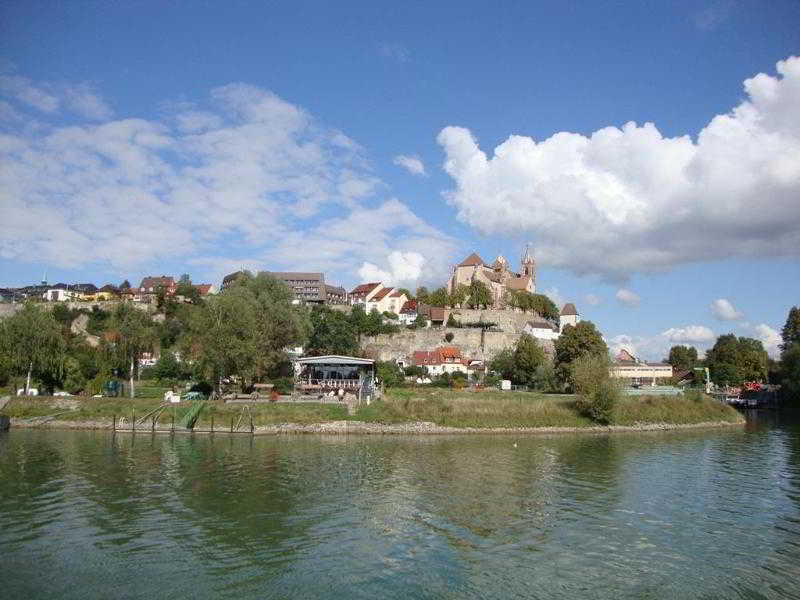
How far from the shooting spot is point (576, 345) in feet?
192

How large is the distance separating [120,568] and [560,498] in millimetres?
15223

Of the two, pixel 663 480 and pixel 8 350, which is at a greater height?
pixel 8 350

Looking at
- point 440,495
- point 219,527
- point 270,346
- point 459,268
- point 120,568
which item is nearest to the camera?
point 120,568

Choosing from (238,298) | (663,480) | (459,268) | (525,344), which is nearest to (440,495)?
(663,480)

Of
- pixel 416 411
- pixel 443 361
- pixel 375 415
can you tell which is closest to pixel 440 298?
pixel 443 361

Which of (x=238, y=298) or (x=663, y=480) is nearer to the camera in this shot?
(x=663, y=480)

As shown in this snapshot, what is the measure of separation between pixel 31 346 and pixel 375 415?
2857 centimetres

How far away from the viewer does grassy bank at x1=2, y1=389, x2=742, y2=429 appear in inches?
1619

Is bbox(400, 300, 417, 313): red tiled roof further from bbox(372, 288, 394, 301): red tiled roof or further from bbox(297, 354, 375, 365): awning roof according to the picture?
bbox(297, 354, 375, 365): awning roof

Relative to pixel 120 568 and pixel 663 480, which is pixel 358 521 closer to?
pixel 120 568

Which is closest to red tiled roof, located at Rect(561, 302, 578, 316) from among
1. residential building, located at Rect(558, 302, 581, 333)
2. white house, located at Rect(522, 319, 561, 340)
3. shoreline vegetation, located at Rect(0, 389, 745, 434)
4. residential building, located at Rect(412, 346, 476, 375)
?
residential building, located at Rect(558, 302, 581, 333)

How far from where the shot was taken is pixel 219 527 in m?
17.3

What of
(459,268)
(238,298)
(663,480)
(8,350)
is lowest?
(663,480)

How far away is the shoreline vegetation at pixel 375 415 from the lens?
40.4 metres
